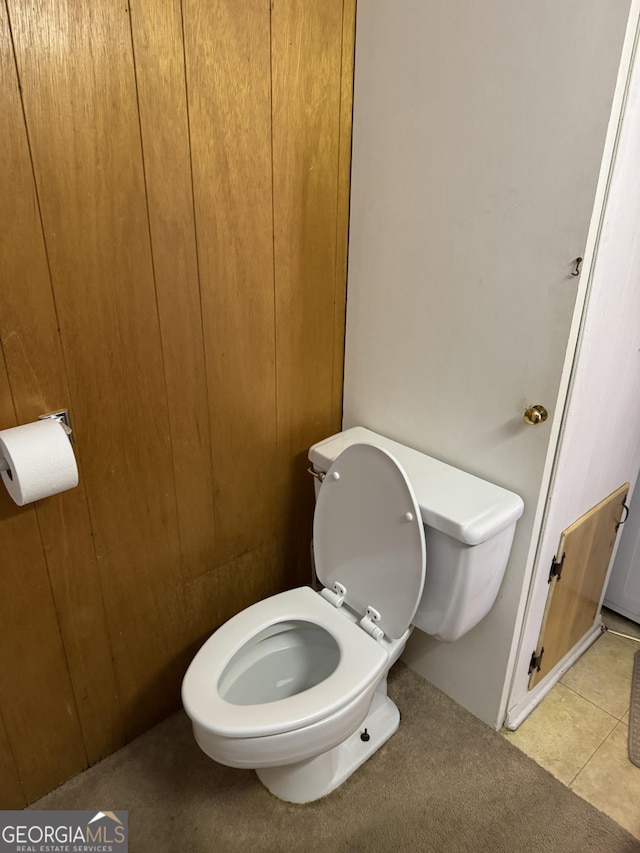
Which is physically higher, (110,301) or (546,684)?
(110,301)

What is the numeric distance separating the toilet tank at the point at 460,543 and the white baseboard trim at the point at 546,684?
41 centimetres

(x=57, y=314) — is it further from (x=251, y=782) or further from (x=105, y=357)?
(x=251, y=782)

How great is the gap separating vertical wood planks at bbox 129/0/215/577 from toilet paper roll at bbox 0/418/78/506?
0.30 m

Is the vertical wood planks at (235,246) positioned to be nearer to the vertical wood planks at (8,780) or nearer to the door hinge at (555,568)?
the vertical wood planks at (8,780)

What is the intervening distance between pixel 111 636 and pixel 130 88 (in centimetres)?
121

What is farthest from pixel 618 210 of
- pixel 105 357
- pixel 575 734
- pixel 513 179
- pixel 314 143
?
pixel 575 734

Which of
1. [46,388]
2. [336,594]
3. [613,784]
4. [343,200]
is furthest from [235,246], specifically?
[613,784]

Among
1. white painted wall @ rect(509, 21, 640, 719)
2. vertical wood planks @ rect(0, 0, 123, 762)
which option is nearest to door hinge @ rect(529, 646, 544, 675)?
white painted wall @ rect(509, 21, 640, 719)

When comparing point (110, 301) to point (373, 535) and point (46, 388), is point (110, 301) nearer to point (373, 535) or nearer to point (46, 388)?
point (46, 388)

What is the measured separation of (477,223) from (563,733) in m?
1.39

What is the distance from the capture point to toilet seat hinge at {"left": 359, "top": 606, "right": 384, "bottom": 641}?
135cm

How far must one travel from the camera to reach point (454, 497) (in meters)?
1.29

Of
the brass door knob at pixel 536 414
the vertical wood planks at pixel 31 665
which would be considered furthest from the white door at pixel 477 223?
the vertical wood planks at pixel 31 665

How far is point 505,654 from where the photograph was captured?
1456mm
